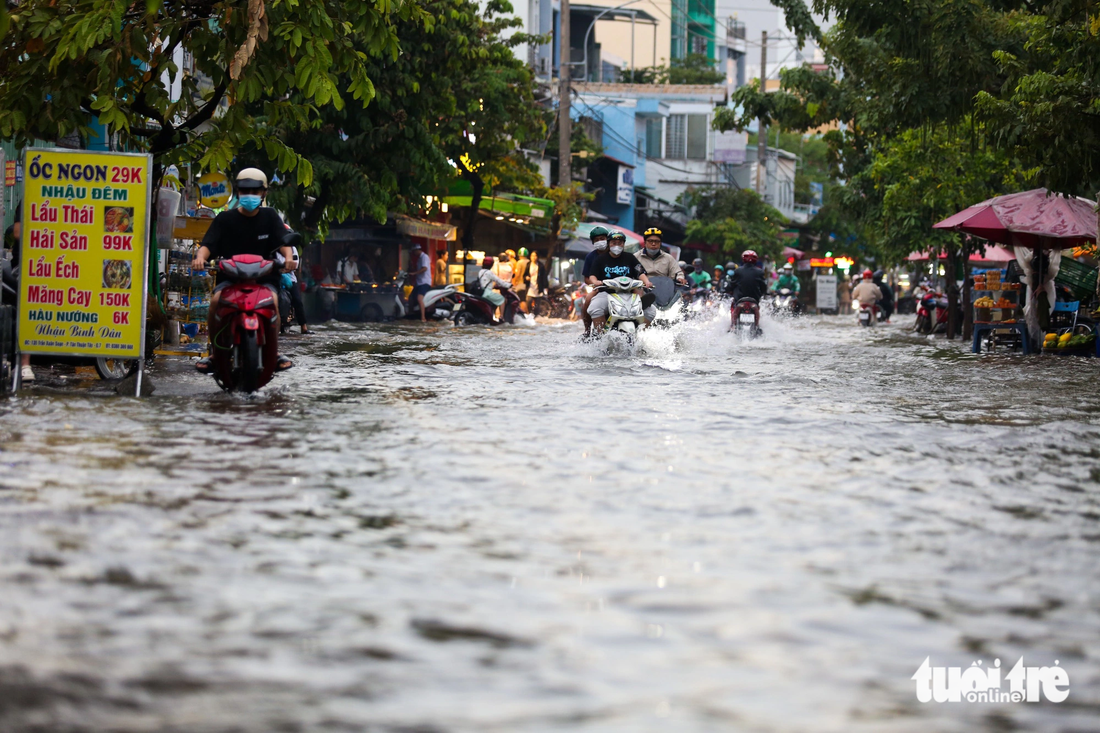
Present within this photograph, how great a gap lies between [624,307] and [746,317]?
696 centimetres

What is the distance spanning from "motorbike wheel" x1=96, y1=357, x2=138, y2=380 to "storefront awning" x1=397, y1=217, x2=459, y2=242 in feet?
74.3

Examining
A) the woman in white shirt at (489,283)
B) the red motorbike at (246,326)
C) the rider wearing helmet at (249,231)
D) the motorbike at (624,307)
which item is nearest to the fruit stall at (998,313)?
the motorbike at (624,307)

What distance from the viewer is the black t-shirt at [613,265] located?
17.9 m

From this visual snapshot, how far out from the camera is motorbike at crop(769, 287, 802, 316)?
1838 inches

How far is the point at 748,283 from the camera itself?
24.0m

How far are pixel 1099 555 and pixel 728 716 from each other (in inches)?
103

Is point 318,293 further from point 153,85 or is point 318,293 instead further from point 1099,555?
point 1099,555

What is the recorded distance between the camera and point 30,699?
11.4 feet

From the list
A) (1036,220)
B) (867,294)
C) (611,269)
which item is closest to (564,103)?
(867,294)

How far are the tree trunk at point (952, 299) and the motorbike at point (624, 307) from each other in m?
13.9

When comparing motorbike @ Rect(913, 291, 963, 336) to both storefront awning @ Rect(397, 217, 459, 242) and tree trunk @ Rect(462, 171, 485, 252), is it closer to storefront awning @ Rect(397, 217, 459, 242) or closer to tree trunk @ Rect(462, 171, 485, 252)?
tree trunk @ Rect(462, 171, 485, 252)

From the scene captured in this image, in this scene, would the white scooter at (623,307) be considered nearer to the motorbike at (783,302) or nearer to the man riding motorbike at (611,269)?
the man riding motorbike at (611,269)

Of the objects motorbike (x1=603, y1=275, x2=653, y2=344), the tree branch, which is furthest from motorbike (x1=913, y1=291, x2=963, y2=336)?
the tree branch

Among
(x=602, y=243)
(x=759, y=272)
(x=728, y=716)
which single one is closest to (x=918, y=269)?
(x=759, y=272)
